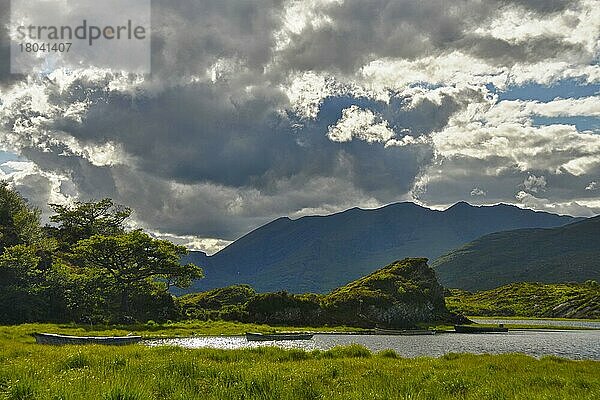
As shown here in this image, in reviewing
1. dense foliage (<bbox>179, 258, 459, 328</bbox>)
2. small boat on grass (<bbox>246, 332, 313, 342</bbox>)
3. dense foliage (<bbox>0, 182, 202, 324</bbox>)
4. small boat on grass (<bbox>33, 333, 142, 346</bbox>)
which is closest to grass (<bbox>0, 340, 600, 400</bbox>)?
small boat on grass (<bbox>33, 333, 142, 346</bbox>)

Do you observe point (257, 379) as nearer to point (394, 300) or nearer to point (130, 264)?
point (130, 264)

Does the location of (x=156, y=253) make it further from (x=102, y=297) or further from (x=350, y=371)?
(x=350, y=371)

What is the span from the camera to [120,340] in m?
62.2

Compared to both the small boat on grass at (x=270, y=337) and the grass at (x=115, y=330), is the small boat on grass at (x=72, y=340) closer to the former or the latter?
the grass at (x=115, y=330)

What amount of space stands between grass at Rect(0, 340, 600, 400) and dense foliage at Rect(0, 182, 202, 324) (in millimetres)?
60710

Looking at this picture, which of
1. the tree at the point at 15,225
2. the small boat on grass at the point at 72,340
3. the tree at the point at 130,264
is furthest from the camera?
the tree at the point at 15,225

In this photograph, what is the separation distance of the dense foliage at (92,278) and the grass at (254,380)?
60710 millimetres

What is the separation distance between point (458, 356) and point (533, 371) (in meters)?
10.5

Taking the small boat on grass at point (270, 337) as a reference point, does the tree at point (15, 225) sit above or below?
above

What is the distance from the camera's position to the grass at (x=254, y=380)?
17719 millimetres

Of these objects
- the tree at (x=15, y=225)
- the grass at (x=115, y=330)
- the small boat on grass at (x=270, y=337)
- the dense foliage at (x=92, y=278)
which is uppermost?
the tree at (x=15, y=225)

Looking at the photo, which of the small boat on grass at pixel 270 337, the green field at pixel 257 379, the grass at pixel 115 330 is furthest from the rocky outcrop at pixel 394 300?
the green field at pixel 257 379

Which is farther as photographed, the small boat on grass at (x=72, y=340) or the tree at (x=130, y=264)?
the tree at (x=130, y=264)

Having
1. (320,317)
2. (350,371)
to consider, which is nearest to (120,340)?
(350,371)
